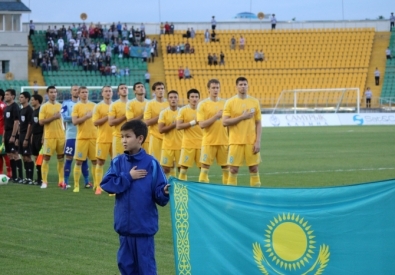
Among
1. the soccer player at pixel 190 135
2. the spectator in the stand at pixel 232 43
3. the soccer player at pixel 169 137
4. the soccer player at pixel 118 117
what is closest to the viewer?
the soccer player at pixel 190 135

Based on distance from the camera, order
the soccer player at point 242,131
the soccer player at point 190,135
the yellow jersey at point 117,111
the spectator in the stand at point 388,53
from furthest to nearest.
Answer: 1. the spectator in the stand at point 388,53
2. the yellow jersey at point 117,111
3. the soccer player at point 190,135
4. the soccer player at point 242,131

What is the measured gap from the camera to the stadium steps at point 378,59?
57275 mm

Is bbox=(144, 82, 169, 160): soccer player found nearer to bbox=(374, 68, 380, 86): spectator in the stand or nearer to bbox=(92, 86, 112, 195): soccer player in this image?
bbox=(92, 86, 112, 195): soccer player

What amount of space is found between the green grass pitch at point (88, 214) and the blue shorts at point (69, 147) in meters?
0.78

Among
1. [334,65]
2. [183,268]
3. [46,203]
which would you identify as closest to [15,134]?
[46,203]

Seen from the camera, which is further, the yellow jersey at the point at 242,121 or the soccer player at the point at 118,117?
the soccer player at the point at 118,117

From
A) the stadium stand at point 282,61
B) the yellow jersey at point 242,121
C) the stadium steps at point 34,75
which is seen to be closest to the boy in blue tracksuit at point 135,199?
the yellow jersey at point 242,121

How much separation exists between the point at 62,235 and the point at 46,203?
365cm

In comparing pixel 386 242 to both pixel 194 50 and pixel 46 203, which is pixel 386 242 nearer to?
pixel 46 203

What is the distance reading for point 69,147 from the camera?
17516 millimetres

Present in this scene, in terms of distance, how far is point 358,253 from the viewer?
7.17 metres

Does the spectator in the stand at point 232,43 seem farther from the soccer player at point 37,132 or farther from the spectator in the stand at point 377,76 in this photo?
the soccer player at point 37,132

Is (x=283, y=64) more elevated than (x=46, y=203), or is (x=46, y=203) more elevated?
(x=283, y=64)

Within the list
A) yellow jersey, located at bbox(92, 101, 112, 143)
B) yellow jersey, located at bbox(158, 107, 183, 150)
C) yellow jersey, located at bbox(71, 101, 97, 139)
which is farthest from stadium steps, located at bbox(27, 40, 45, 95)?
yellow jersey, located at bbox(158, 107, 183, 150)
